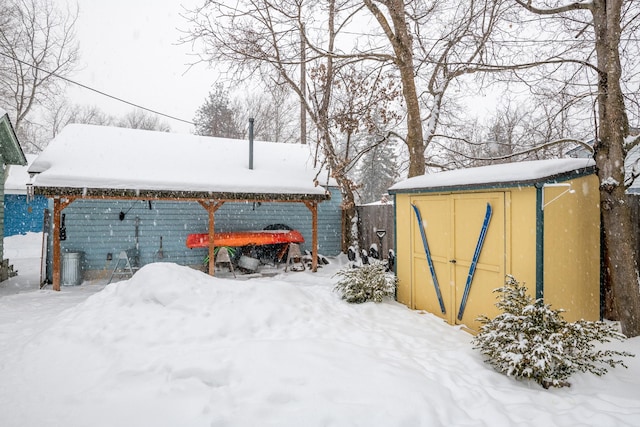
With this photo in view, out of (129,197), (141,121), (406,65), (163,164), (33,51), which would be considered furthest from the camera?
(141,121)

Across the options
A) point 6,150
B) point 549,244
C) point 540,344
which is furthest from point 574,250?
point 6,150

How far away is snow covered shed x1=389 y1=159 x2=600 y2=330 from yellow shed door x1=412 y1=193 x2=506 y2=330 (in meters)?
0.01

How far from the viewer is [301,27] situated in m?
8.55

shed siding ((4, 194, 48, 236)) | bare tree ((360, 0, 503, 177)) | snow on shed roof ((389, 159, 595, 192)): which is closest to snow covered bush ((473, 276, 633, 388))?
snow on shed roof ((389, 159, 595, 192))

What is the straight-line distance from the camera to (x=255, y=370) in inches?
137

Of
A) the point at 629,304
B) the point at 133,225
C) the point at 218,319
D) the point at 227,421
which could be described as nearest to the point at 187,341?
the point at 218,319

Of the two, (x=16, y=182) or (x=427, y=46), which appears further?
(x=16, y=182)

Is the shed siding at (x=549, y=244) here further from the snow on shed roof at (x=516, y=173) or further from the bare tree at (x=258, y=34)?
the bare tree at (x=258, y=34)

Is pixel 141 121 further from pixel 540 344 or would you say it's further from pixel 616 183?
pixel 540 344

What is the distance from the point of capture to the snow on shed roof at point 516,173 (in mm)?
4258

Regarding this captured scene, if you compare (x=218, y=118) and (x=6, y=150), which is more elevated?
(x=218, y=118)

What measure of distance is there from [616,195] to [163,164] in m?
8.98

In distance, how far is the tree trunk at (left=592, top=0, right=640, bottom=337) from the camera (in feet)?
14.8

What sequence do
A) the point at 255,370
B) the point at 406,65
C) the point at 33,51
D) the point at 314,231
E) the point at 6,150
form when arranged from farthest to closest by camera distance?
the point at 33,51
the point at 314,231
the point at 6,150
the point at 406,65
the point at 255,370
